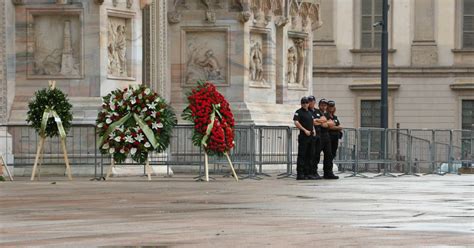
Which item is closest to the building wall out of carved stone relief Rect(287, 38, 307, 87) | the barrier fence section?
the barrier fence section

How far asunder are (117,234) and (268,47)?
1020 inches

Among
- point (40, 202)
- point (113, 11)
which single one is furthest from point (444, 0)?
point (40, 202)

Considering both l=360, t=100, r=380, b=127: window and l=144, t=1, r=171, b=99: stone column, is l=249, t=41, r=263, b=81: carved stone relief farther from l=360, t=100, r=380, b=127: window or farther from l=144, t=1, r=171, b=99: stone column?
l=360, t=100, r=380, b=127: window

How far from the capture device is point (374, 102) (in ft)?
241

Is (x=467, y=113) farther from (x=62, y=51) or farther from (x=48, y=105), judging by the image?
(x=48, y=105)

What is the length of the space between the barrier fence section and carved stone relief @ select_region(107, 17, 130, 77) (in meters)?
1.65

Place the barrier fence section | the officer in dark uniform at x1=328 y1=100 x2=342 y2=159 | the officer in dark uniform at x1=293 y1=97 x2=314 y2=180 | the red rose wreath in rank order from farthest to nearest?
1. the officer in dark uniform at x1=328 y1=100 x2=342 y2=159
2. the officer in dark uniform at x1=293 y1=97 x2=314 y2=180
3. the barrier fence section
4. the red rose wreath

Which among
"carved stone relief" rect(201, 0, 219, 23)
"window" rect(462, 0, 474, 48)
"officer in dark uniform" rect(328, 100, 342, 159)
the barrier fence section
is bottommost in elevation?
the barrier fence section

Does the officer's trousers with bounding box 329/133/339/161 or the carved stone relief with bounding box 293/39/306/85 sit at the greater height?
the carved stone relief with bounding box 293/39/306/85

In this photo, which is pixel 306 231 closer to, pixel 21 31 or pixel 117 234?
pixel 117 234

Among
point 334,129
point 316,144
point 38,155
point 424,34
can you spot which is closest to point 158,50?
point 334,129

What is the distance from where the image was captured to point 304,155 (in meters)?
32.9

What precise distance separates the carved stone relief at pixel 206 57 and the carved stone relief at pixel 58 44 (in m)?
5.88

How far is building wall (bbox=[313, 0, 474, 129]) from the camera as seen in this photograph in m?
73.2
